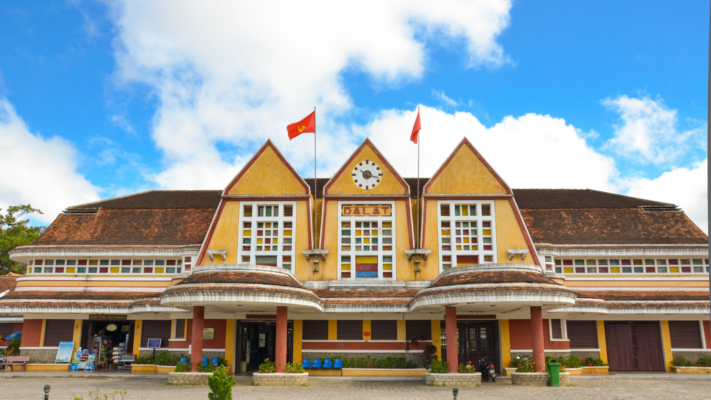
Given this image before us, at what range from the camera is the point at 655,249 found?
30.9m

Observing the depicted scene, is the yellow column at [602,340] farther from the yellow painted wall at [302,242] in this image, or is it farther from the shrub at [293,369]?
the shrub at [293,369]

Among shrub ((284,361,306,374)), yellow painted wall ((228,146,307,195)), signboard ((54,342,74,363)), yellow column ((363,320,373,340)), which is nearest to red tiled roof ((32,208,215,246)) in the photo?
yellow painted wall ((228,146,307,195))

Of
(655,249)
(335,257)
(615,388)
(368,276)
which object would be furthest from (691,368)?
(335,257)

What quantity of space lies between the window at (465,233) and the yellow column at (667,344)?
10.8 meters

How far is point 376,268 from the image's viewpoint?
99.1 ft

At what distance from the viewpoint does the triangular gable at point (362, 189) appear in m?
31.1

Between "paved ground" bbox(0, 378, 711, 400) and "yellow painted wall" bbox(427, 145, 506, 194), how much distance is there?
1116 centimetres

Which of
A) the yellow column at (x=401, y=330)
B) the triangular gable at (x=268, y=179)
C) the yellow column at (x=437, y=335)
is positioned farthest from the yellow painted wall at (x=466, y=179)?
the triangular gable at (x=268, y=179)

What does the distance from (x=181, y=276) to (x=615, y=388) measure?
78.2 ft

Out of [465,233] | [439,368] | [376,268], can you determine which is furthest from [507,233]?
[439,368]

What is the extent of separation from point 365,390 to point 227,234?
43.9 feet

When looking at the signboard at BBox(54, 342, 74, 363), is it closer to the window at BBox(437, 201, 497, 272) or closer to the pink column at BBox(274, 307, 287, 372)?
the pink column at BBox(274, 307, 287, 372)

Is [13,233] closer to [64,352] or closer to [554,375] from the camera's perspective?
[64,352]

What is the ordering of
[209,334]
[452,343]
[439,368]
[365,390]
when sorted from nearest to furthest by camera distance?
1. [365,390]
2. [439,368]
3. [452,343]
4. [209,334]
